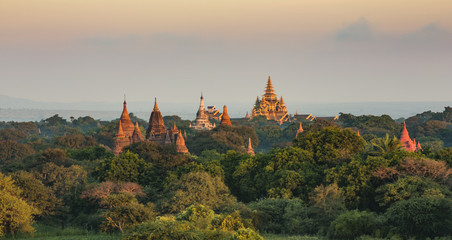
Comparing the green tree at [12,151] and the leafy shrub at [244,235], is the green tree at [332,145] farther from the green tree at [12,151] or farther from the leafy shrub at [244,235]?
the green tree at [12,151]

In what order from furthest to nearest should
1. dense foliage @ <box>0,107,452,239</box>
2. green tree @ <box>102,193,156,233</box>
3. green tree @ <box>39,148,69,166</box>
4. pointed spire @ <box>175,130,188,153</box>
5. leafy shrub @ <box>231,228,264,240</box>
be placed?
pointed spire @ <box>175,130,188,153</box> → green tree @ <box>39,148,69,166</box> → green tree @ <box>102,193,156,233</box> → dense foliage @ <box>0,107,452,239</box> → leafy shrub @ <box>231,228,264,240</box>

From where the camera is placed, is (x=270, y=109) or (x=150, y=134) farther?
(x=270, y=109)

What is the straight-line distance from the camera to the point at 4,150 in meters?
72.4

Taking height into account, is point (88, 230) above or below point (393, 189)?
below

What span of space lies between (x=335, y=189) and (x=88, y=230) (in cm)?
1411

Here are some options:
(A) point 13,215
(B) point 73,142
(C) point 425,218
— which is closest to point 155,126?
(B) point 73,142

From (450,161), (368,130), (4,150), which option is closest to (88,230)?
(450,161)

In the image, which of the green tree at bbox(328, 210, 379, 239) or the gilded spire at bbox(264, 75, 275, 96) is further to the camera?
the gilded spire at bbox(264, 75, 275, 96)

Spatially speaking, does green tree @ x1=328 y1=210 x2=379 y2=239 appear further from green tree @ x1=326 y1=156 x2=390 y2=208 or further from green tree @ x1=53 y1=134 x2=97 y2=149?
green tree @ x1=53 y1=134 x2=97 y2=149

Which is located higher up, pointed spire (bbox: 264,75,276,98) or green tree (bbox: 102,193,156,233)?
pointed spire (bbox: 264,75,276,98)

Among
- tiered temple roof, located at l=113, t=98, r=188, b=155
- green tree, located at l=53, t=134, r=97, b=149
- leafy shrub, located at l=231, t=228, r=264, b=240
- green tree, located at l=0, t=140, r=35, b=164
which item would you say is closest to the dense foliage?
leafy shrub, located at l=231, t=228, r=264, b=240

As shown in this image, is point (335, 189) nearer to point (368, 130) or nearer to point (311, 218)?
point (311, 218)

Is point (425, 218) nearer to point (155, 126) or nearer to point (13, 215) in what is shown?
point (13, 215)

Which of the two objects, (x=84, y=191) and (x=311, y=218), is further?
(x=84, y=191)
